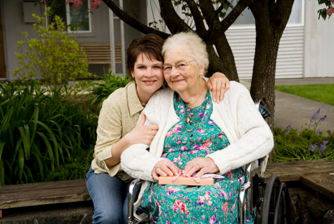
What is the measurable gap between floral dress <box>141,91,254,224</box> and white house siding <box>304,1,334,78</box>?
944 centimetres

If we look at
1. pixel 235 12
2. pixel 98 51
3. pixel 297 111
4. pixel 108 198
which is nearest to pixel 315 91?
pixel 297 111

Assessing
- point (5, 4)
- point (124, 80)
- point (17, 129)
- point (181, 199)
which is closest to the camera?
point (181, 199)

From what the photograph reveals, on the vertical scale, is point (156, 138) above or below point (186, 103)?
below

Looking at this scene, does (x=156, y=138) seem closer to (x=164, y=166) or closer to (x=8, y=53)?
(x=164, y=166)

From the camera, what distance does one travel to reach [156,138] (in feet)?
7.54

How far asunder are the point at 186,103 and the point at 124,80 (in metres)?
3.35

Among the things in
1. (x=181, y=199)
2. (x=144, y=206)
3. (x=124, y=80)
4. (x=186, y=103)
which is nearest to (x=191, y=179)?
(x=181, y=199)

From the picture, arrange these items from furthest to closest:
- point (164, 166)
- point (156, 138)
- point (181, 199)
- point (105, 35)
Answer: point (105, 35), point (156, 138), point (164, 166), point (181, 199)

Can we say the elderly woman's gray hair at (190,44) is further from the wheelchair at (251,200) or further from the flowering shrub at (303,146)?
the flowering shrub at (303,146)

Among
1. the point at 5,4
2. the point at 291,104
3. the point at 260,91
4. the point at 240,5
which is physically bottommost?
the point at 291,104

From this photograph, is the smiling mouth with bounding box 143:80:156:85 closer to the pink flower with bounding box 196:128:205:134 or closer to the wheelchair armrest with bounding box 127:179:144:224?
the pink flower with bounding box 196:128:205:134

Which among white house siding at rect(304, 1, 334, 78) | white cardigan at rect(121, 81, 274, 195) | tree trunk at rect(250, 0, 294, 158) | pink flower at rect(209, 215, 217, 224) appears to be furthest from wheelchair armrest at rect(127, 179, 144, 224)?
white house siding at rect(304, 1, 334, 78)

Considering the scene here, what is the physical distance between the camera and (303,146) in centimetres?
401

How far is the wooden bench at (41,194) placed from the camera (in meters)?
2.54
